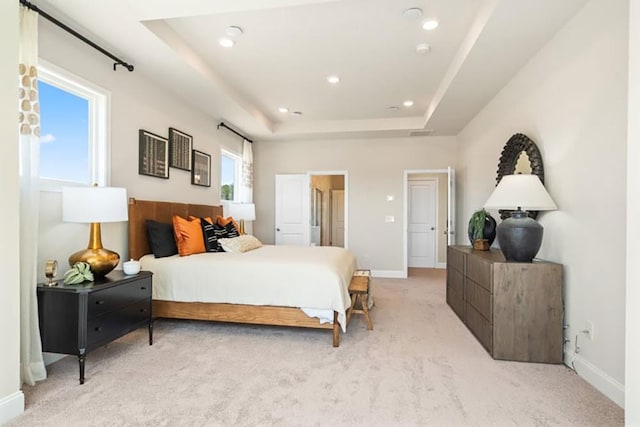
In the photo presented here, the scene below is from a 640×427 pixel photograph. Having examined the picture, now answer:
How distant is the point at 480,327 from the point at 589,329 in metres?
0.82

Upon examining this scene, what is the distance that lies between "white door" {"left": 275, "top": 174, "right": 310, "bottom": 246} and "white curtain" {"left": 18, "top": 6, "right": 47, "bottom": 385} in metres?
4.46

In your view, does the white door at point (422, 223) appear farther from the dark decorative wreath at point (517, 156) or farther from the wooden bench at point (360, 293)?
the wooden bench at point (360, 293)

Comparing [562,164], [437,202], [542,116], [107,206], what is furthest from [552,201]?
[437,202]

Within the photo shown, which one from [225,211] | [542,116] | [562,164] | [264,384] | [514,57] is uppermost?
[514,57]

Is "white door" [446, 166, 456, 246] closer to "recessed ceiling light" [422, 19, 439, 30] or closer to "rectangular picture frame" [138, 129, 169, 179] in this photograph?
"recessed ceiling light" [422, 19, 439, 30]

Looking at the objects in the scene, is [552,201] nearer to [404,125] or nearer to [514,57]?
[514,57]

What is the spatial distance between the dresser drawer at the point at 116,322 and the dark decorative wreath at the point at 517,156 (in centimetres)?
345

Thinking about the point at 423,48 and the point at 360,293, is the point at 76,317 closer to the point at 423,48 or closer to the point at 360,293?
the point at 360,293

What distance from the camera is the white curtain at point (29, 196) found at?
218 centimetres

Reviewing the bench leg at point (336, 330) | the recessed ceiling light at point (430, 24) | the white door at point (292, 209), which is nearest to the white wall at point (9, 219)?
the bench leg at point (336, 330)

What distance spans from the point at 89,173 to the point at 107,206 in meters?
0.75

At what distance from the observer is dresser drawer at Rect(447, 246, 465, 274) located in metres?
3.71

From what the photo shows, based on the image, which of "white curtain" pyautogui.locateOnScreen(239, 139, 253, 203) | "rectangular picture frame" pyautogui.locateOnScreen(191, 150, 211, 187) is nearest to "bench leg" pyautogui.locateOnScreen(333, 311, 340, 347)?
"rectangular picture frame" pyautogui.locateOnScreen(191, 150, 211, 187)

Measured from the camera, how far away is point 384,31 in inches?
118
